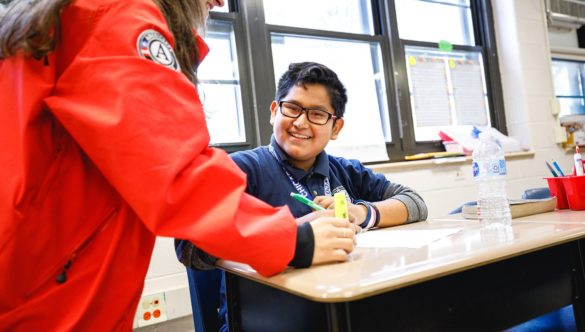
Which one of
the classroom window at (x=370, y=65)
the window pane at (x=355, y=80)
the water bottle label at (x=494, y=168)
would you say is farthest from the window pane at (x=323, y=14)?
the water bottle label at (x=494, y=168)

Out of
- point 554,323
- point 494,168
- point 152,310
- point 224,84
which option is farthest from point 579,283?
point 224,84

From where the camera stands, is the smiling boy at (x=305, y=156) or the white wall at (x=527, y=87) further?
the white wall at (x=527, y=87)

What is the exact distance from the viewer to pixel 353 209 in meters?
1.31

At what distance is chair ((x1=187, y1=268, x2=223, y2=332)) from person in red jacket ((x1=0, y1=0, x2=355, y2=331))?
0.48m

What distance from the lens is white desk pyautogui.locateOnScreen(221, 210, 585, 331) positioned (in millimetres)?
655

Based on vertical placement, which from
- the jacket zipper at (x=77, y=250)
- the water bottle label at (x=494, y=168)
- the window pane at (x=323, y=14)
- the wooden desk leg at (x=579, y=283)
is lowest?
the wooden desk leg at (x=579, y=283)

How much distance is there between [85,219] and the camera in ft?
2.28

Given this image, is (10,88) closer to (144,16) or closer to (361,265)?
(144,16)

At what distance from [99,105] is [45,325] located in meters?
0.37

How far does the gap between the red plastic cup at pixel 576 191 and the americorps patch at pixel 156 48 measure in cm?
145

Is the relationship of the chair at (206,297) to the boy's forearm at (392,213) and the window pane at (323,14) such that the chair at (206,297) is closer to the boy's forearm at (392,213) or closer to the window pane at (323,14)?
the boy's forearm at (392,213)

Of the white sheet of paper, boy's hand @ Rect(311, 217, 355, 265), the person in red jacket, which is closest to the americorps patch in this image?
the person in red jacket

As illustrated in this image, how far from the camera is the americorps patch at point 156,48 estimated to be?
0.64 meters

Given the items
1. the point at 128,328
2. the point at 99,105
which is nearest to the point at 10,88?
the point at 99,105
